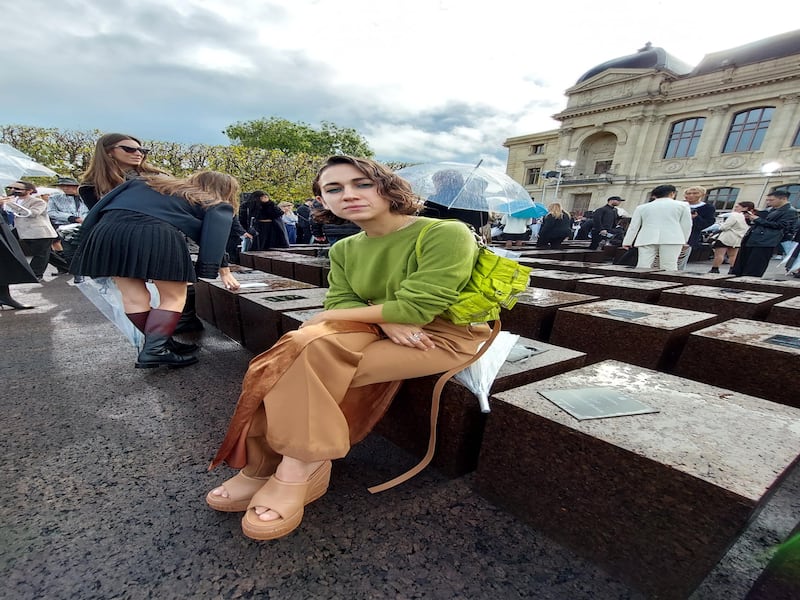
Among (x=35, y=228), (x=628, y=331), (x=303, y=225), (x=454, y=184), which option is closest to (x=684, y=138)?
(x=303, y=225)

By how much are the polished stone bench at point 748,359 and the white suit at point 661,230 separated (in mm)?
3998

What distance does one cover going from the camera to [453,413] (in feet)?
5.67

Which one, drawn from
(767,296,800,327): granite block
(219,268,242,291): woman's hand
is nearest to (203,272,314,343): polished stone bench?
(219,268,242,291): woman's hand

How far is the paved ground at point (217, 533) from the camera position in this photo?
1235 millimetres

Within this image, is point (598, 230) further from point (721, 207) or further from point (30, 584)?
point (721, 207)

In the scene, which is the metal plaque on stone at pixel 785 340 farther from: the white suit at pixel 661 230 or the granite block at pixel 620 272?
the white suit at pixel 661 230

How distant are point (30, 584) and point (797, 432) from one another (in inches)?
110

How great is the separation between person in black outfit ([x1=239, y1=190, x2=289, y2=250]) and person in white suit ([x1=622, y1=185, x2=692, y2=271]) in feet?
25.2

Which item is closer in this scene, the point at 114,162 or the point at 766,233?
the point at 114,162

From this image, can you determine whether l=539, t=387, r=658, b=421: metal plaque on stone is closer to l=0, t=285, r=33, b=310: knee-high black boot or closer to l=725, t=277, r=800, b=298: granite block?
l=725, t=277, r=800, b=298: granite block

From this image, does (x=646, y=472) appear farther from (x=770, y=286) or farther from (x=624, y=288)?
(x=770, y=286)

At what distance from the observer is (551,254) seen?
8.56 m

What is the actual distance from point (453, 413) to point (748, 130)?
42813 mm

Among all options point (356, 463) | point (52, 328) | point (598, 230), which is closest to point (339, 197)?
point (356, 463)
